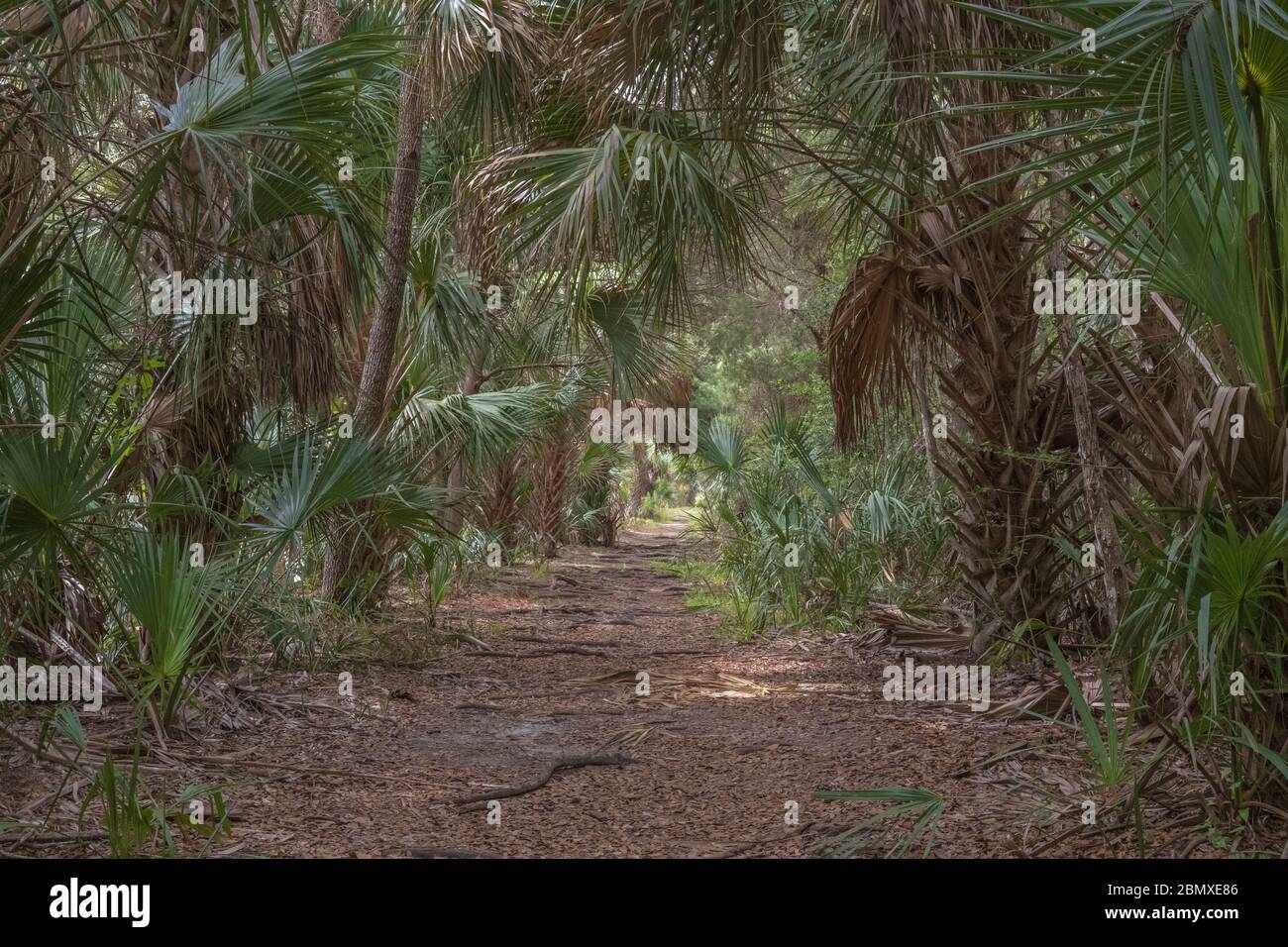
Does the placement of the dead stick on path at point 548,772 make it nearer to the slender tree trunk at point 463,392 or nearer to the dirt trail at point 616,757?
the dirt trail at point 616,757

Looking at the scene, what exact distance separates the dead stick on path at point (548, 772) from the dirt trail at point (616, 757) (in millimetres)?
20

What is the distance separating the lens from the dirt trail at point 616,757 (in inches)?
139

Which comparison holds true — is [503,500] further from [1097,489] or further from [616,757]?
[1097,489]

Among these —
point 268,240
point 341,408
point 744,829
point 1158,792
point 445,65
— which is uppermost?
point 445,65

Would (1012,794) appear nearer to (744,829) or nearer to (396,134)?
(744,829)

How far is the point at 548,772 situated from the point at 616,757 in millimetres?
396

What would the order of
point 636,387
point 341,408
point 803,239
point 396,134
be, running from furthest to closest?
1. point 803,239
2. point 636,387
3. point 341,408
4. point 396,134

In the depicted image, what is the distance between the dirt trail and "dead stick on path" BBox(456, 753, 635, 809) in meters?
0.02

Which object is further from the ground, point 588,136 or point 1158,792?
point 588,136

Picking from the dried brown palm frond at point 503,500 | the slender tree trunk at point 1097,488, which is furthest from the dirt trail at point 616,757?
the dried brown palm frond at point 503,500

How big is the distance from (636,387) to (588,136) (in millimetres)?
3849

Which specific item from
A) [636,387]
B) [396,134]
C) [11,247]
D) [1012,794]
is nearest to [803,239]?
[636,387]

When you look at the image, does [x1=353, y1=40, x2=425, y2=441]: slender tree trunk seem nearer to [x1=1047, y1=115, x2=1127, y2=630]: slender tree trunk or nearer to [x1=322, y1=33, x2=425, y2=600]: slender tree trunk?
[x1=322, y1=33, x2=425, y2=600]: slender tree trunk

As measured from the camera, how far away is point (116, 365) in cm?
500
